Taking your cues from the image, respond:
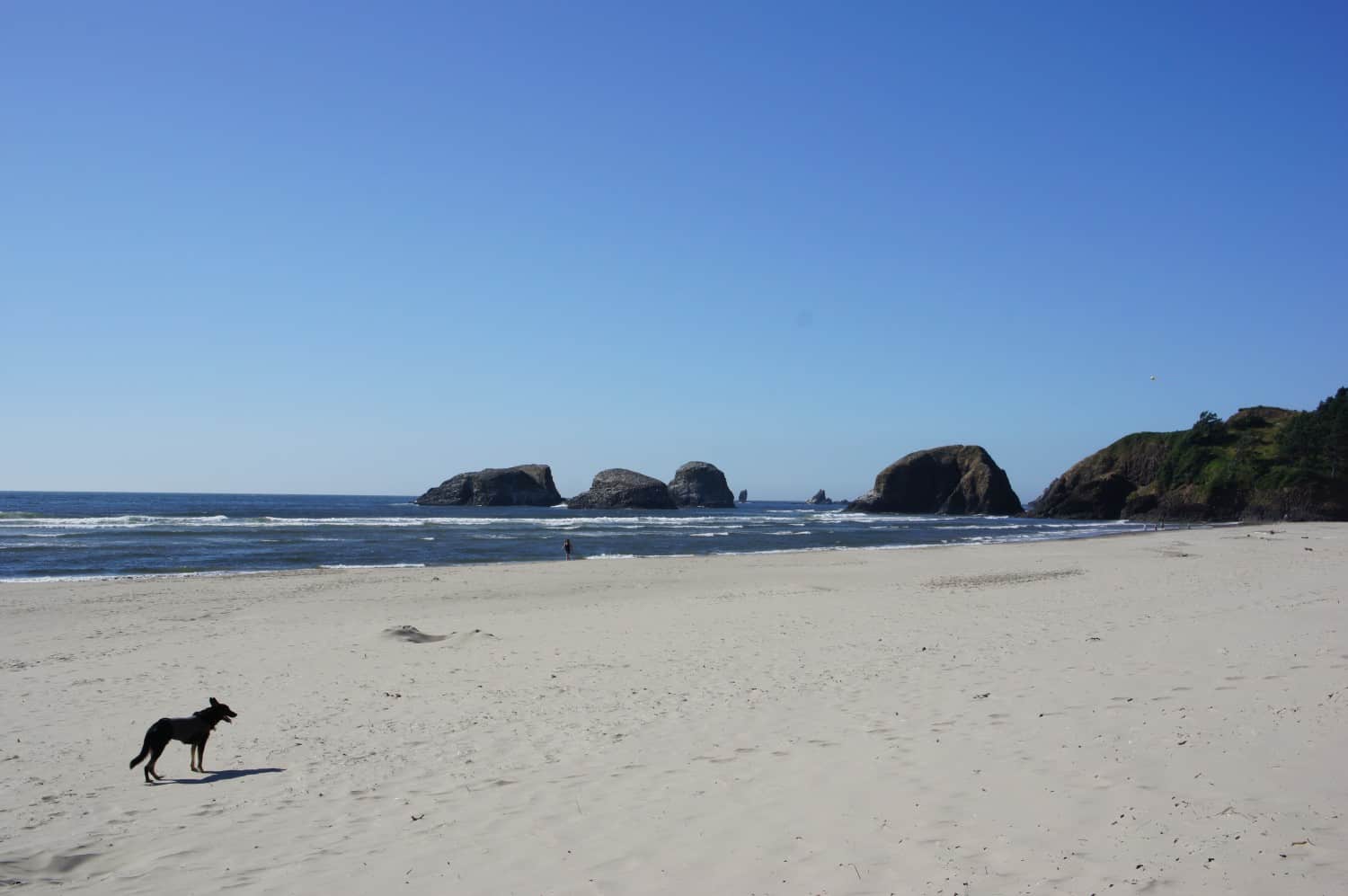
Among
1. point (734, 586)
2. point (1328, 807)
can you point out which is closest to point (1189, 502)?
point (734, 586)

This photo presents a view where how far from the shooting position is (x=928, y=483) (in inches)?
4363

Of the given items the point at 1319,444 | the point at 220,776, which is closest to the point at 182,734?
the point at 220,776

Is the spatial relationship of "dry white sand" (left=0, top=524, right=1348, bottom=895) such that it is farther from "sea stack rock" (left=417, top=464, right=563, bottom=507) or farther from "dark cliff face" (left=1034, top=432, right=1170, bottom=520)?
"sea stack rock" (left=417, top=464, right=563, bottom=507)

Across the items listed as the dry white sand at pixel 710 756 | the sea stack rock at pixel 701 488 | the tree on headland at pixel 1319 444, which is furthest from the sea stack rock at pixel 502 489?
the dry white sand at pixel 710 756

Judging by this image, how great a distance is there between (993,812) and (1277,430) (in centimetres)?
8928

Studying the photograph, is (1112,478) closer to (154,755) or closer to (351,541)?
(351,541)

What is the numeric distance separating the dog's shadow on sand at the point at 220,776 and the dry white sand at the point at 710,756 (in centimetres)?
3

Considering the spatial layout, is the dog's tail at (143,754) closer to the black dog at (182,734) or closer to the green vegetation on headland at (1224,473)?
the black dog at (182,734)

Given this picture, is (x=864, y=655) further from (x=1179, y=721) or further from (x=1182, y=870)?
(x=1182, y=870)

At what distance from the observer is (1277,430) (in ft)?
251

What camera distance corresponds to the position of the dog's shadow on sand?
23.5 feet

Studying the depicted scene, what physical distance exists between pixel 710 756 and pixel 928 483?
109006 millimetres

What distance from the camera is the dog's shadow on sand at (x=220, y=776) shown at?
7148 millimetres

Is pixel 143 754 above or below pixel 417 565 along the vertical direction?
above
